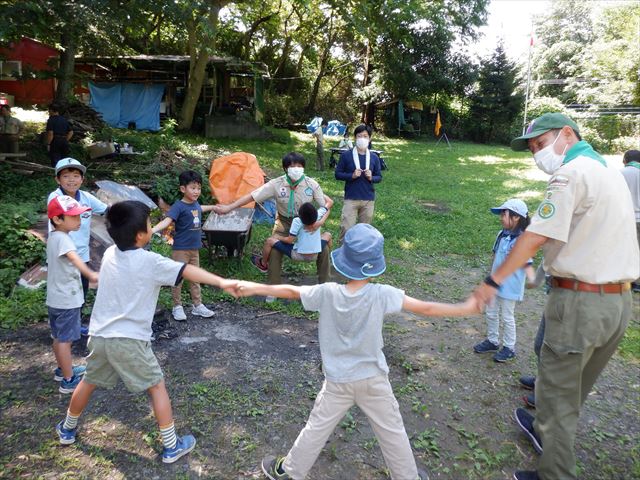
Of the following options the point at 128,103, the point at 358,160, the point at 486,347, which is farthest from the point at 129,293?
the point at 128,103

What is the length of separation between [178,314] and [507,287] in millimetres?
3112

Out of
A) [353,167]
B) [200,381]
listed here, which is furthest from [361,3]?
[200,381]

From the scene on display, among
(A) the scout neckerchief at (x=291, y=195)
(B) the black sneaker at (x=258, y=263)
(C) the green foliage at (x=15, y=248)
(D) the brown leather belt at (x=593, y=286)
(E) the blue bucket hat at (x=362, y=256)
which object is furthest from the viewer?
(B) the black sneaker at (x=258, y=263)

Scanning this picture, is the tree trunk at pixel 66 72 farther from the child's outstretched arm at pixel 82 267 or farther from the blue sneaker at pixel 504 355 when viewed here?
the blue sneaker at pixel 504 355

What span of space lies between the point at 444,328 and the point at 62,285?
3576 mm

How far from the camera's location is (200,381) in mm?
3732

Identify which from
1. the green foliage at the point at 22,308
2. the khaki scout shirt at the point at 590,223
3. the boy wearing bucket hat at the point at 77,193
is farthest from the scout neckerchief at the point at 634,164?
the green foliage at the point at 22,308

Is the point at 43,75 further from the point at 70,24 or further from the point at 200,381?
the point at 200,381

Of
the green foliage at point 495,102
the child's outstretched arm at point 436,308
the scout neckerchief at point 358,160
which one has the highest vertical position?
the green foliage at point 495,102

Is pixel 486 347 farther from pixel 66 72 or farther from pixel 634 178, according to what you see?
pixel 66 72

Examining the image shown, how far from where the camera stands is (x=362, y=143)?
20.4ft

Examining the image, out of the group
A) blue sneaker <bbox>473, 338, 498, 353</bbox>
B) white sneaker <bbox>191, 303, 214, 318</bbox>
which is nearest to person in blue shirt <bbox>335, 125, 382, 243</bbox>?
white sneaker <bbox>191, 303, 214, 318</bbox>

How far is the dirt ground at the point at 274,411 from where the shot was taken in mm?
2891

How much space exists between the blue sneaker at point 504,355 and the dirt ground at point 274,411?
6cm
